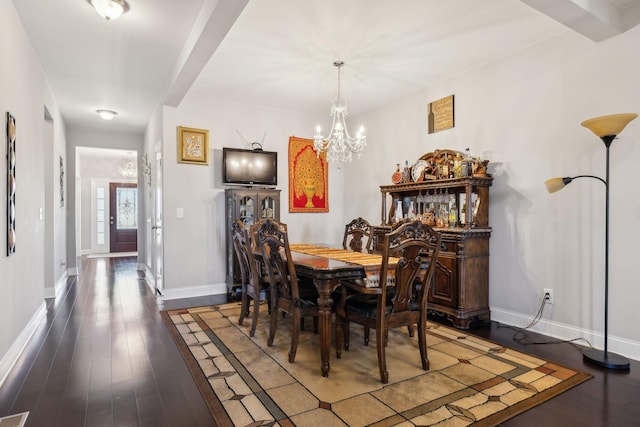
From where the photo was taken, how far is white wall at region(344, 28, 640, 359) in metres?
2.82

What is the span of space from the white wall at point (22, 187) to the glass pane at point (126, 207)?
6557 mm

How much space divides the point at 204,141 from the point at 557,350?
4.46 metres

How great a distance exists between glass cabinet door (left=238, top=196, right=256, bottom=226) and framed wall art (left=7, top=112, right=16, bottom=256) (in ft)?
7.89

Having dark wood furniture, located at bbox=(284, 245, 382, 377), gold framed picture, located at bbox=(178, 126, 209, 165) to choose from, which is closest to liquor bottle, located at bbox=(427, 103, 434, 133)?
dark wood furniture, located at bbox=(284, 245, 382, 377)

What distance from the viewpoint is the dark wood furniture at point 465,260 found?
3.49 m

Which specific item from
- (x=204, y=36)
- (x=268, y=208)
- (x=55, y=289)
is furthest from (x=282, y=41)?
(x=55, y=289)

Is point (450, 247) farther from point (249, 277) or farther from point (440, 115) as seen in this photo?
point (249, 277)

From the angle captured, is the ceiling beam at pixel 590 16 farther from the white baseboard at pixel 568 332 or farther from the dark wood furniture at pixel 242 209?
the dark wood furniture at pixel 242 209

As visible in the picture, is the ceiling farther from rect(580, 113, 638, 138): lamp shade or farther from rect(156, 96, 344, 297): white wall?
rect(580, 113, 638, 138): lamp shade

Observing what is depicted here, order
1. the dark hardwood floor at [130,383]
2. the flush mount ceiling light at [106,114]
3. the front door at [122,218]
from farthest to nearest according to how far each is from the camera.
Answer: the front door at [122,218]
the flush mount ceiling light at [106,114]
the dark hardwood floor at [130,383]

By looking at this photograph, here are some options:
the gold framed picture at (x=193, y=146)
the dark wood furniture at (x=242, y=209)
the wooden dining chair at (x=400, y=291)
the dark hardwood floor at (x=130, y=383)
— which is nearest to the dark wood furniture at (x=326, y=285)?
the wooden dining chair at (x=400, y=291)

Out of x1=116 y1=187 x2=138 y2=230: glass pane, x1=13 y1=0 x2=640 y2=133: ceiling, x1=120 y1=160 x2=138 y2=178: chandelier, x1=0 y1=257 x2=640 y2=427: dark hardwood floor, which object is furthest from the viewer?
x1=116 y1=187 x2=138 y2=230: glass pane

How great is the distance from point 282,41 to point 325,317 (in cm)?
239

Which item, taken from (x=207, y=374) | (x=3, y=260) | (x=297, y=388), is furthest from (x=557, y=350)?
(x=3, y=260)
